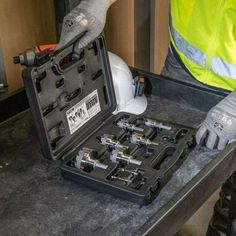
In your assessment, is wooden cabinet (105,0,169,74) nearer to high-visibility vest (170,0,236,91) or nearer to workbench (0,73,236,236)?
high-visibility vest (170,0,236,91)

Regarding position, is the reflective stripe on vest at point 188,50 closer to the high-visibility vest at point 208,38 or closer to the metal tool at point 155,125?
the high-visibility vest at point 208,38

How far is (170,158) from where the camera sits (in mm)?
987

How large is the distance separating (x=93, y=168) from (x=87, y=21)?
356mm

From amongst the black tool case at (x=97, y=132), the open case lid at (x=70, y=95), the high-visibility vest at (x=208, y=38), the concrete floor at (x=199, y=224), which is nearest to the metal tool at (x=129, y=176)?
the black tool case at (x=97, y=132)

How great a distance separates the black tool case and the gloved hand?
0.04 metres

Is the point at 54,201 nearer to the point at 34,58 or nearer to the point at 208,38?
the point at 34,58

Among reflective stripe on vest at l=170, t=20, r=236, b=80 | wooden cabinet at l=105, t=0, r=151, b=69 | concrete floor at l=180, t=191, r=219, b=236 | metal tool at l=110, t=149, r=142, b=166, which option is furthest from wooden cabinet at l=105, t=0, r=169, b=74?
metal tool at l=110, t=149, r=142, b=166

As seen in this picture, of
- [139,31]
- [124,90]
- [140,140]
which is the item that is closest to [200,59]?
[124,90]

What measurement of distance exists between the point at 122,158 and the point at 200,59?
37 centimetres

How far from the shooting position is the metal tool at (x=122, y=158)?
3.13ft

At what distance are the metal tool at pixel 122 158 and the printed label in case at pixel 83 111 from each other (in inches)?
4.4

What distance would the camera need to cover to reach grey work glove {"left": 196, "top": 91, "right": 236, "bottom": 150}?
40.2 inches

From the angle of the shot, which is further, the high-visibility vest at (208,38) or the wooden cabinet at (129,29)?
the wooden cabinet at (129,29)

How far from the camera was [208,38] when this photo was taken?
46.2 inches
